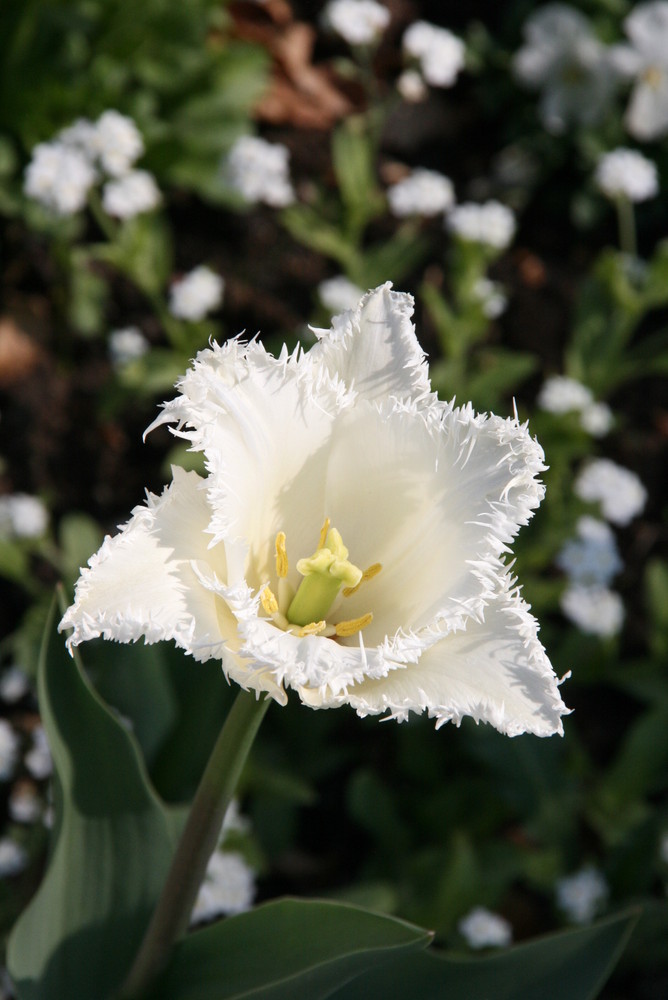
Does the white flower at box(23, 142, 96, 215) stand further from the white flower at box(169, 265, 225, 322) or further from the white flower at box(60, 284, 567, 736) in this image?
the white flower at box(60, 284, 567, 736)

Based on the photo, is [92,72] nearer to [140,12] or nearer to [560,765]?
[140,12]

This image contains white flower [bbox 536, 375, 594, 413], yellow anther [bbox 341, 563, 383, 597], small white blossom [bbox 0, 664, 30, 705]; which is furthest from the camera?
white flower [bbox 536, 375, 594, 413]

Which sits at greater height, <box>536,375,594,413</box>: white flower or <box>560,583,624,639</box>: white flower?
<box>536,375,594,413</box>: white flower

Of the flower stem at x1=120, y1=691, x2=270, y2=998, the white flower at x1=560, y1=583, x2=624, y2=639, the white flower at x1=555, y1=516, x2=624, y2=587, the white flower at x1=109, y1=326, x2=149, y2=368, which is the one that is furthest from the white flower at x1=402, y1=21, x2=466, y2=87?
the flower stem at x1=120, y1=691, x2=270, y2=998

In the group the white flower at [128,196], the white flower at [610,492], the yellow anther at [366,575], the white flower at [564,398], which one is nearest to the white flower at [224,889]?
the yellow anther at [366,575]

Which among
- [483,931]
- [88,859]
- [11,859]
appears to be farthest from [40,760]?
[483,931]

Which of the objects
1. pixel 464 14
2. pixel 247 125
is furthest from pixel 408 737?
pixel 464 14

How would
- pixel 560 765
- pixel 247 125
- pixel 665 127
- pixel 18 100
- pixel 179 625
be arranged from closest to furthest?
pixel 179 625, pixel 560 765, pixel 18 100, pixel 247 125, pixel 665 127
